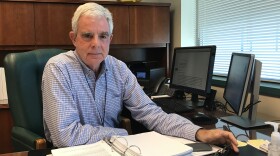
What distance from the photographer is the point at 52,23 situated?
8.48 ft

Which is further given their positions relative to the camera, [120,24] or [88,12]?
[120,24]

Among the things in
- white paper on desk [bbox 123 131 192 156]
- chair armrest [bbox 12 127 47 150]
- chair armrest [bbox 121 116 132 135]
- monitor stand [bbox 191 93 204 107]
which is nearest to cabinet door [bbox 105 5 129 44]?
monitor stand [bbox 191 93 204 107]

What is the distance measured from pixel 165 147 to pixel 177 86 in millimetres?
1212

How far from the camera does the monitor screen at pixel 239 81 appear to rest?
4.67 feet

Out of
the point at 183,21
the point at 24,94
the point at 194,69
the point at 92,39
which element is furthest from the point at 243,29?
the point at 24,94

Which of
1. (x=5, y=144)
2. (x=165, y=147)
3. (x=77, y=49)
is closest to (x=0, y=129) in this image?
(x=5, y=144)

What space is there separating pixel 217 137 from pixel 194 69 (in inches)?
35.7

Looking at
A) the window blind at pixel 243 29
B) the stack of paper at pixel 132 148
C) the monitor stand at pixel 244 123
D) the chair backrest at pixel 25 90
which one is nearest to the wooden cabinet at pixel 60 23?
the window blind at pixel 243 29

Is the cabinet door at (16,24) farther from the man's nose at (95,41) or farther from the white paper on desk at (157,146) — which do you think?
the white paper on desk at (157,146)

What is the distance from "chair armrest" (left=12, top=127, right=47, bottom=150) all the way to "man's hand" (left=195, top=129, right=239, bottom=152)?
715 mm

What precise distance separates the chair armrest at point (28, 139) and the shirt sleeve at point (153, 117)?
0.48m

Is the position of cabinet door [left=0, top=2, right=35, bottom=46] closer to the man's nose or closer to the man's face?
the man's face

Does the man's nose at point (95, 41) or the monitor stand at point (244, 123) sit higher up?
the man's nose at point (95, 41)

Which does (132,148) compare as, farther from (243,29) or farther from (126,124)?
(243,29)
